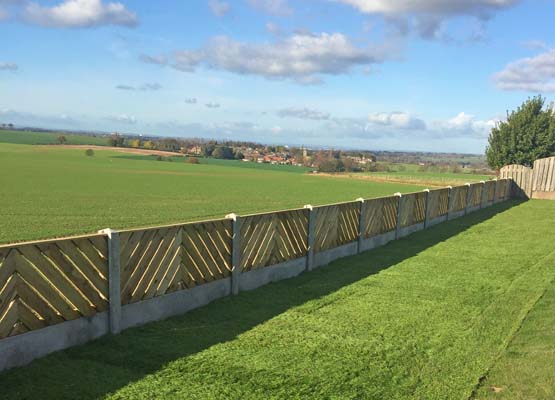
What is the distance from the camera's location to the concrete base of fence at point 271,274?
293 inches

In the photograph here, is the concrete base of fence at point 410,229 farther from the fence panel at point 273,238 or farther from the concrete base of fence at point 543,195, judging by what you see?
the concrete base of fence at point 543,195

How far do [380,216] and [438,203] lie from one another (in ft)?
17.2

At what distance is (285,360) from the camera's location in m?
4.89

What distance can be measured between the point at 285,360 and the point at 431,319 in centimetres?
248

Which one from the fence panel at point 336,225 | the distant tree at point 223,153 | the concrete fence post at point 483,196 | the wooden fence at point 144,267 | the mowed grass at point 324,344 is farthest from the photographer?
the distant tree at point 223,153

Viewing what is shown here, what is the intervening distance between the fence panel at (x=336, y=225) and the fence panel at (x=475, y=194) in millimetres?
10848

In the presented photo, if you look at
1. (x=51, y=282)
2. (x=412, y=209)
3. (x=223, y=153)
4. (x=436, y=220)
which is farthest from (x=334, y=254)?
(x=223, y=153)

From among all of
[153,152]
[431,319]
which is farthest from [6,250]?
[153,152]

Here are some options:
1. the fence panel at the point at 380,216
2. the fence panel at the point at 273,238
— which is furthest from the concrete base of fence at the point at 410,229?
the fence panel at the point at 273,238

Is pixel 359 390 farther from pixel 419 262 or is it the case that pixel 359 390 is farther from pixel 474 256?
pixel 474 256

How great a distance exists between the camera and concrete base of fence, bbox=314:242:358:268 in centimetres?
942

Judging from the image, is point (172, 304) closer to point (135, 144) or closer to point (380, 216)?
point (380, 216)

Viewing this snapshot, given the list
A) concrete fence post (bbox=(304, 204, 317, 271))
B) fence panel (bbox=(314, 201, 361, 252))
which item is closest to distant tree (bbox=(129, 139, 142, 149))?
fence panel (bbox=(314, 201, 361, 252))

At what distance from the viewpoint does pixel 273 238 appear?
798 centimetres
